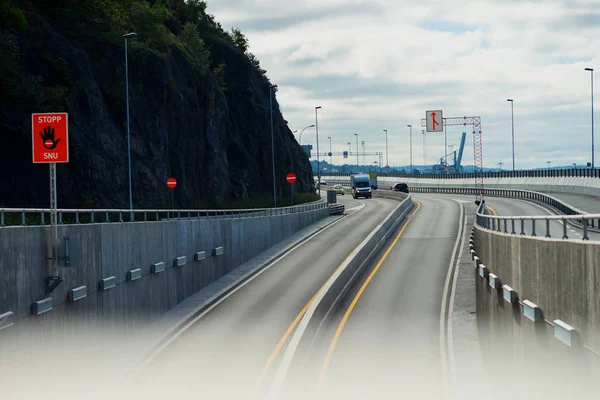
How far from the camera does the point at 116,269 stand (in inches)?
943

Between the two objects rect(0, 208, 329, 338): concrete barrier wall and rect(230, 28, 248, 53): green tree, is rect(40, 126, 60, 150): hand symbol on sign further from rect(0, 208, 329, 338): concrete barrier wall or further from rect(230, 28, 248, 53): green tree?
rect(230, 28, 248, 53): green tree

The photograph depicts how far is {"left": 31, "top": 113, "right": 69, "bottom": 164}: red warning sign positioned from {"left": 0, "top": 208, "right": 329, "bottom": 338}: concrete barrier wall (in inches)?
73.4

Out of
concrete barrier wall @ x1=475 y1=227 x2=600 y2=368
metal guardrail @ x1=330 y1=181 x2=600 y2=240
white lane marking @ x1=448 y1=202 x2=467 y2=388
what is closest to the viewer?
concrete barrier wall @ x1=475 y1=227 x2=600 y2=368

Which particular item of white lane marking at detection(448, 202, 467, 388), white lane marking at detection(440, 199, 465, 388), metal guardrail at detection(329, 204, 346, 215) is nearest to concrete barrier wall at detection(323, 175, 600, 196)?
white lane marking at detection(440, 199, 465, 388)

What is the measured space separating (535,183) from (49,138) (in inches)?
3514

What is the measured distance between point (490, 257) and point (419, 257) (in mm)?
21164

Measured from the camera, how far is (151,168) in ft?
179

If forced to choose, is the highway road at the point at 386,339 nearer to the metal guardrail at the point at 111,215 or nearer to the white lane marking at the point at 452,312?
the white lane marking at the point at 452,312

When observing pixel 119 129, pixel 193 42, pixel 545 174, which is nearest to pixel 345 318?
pixel 119 129

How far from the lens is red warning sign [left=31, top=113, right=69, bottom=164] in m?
16.2

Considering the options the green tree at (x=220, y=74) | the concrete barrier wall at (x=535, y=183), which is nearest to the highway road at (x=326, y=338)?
the concrete barrier wall at (x=535, y=183)

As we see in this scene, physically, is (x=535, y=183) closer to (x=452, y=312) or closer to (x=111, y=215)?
(x=111, y=215)

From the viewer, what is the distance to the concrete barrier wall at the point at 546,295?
1080 centimetres

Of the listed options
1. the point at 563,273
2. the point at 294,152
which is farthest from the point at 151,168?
the point at 294,152
